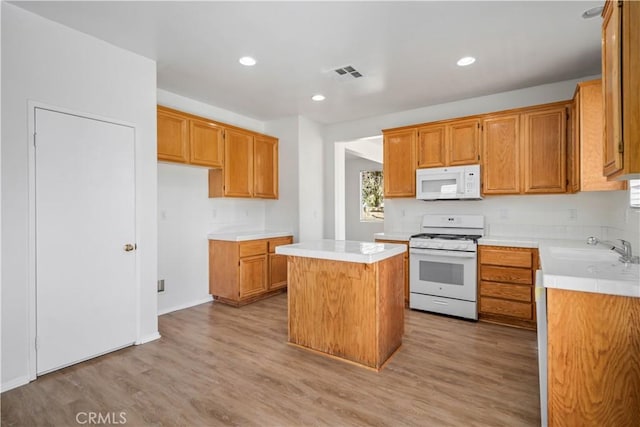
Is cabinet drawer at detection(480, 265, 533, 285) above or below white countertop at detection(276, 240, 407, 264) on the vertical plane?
below

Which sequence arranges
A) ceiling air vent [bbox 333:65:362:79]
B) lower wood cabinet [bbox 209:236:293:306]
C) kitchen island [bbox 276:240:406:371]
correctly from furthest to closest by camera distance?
lower wood cabinet [bbox 209:236:293:306]
ceiling air vent [bbox 333:65:362:79]
kitchen island [bbox 276:240:406:371]

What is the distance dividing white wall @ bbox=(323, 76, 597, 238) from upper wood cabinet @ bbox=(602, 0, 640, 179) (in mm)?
2512

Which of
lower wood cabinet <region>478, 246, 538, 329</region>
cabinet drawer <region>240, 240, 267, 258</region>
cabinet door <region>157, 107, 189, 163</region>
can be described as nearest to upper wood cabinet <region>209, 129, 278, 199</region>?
cabinet door <region>157, 107, 189, 163</region>

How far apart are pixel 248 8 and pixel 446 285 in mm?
3363

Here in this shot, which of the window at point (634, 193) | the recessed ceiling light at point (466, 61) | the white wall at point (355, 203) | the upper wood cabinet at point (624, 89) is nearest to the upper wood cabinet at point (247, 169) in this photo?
the recessed ceiling light at point (466, 61)

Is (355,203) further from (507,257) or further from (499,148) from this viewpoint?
(507,257)

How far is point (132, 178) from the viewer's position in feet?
9.64

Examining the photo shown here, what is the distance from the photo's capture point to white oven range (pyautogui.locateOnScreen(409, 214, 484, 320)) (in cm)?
356

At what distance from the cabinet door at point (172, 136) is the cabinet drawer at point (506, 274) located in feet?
12.0

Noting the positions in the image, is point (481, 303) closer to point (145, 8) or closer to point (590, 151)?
point (590, 151)

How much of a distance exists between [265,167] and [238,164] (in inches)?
21.7

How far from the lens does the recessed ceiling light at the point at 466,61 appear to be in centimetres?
305

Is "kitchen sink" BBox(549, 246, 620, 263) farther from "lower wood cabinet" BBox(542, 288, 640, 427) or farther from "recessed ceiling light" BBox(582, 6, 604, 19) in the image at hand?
"recessed ceiling light" BBox(582, 6, 604, 19)

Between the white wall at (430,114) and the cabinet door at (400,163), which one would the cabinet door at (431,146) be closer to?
the cabinet door at (400,163)
